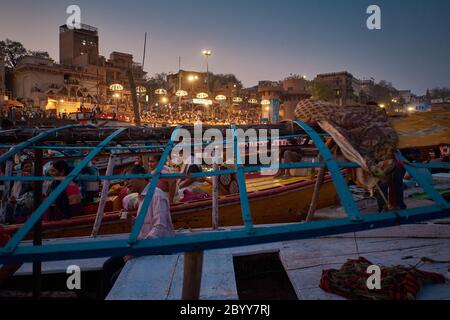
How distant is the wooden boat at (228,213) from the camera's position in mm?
6254

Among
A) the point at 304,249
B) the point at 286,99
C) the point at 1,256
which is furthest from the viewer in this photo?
the point at 286,99

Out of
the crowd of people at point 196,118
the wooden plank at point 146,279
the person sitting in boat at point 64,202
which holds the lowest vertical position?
the wooden plank at point 146,279

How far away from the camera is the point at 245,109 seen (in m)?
52.4

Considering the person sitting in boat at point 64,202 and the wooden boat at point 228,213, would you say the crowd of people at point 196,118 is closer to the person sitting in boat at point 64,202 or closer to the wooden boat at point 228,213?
the wooden boat at point 228,213

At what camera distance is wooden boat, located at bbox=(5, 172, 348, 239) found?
6254mm

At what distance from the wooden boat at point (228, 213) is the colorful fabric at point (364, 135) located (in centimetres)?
337

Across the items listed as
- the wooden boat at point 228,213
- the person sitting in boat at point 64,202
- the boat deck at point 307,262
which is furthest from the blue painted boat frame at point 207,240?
the person sitting in boat at point 64,202

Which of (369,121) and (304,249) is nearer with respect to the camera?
(369,121)

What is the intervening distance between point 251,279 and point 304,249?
1078mm

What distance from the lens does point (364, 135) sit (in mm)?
3240

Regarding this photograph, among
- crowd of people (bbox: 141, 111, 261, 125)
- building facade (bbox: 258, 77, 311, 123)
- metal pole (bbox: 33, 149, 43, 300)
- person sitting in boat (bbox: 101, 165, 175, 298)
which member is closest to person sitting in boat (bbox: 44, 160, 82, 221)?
metal pole (bbox: 33, 149, 43, 300)

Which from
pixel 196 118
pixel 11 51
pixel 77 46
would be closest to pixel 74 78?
pixel 77 46
